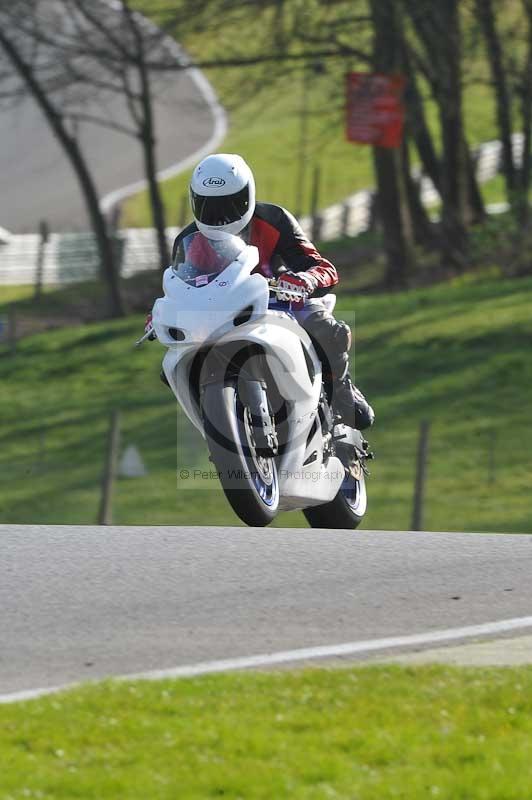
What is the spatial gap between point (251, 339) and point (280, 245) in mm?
963

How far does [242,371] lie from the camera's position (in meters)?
8.09

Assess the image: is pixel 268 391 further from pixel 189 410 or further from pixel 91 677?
pixel 91 677

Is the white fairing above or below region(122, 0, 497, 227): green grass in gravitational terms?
above

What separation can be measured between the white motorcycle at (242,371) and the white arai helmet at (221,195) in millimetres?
90

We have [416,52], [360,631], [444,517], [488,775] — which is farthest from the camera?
[416,52]

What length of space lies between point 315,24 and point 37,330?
7.37m

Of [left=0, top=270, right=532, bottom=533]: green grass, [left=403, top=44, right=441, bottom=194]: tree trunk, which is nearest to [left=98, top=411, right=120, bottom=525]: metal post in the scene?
[left=0, top=270, right=532, bottom=533]: green grass

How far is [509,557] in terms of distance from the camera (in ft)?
26.9

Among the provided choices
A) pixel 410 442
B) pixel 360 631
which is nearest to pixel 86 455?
pixel 410 442

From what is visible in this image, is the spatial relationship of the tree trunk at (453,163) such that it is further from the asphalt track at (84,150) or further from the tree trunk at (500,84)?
the asphalt track at (84,150)

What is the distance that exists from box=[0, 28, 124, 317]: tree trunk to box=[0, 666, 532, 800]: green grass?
22.5 meters

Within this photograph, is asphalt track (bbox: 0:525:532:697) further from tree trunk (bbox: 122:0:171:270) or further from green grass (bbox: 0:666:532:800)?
tree trunk (bbox: 122:0:171:270)

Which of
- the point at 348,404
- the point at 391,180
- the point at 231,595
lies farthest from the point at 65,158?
the point at 231,595

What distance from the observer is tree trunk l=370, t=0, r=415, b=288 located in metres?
25.0
